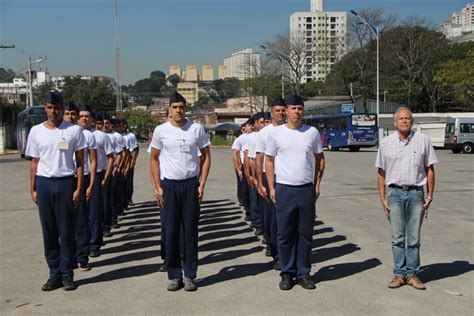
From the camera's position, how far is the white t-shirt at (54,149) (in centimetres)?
611

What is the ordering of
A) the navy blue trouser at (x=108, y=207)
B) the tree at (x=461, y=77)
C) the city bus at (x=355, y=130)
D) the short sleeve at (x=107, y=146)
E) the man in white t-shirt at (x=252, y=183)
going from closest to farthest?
the short sleeve at (x=107, y=146) < the man in white t-shirt at (x=252, y=183) < the navy blue trouser at (x=108, y=207) < the city bus at (x=355, y=130) < the tree at (x=461, y=77)

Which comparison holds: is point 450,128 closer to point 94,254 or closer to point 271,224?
point 271,224

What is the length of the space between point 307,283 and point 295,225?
2.07 ft

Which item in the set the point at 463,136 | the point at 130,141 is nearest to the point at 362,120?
the point at 463,136

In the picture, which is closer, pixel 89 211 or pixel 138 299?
pixel 138 299

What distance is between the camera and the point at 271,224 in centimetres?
722

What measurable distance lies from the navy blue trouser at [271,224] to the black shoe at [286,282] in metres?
0.89

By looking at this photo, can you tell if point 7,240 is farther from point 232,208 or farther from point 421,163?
point 421,163

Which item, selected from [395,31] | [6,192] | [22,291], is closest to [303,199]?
→ [22,291]

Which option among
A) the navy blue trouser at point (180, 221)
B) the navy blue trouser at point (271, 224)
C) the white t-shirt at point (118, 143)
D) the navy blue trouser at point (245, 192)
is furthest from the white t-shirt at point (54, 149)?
the navy blue trouser at point (245, 192)

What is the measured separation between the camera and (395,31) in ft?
202

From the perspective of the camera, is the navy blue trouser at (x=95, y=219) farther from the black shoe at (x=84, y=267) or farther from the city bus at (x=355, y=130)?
the city bus at (x=355, y=130)

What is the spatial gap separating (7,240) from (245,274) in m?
4.33

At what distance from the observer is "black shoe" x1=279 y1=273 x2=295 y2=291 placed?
6.02 m
